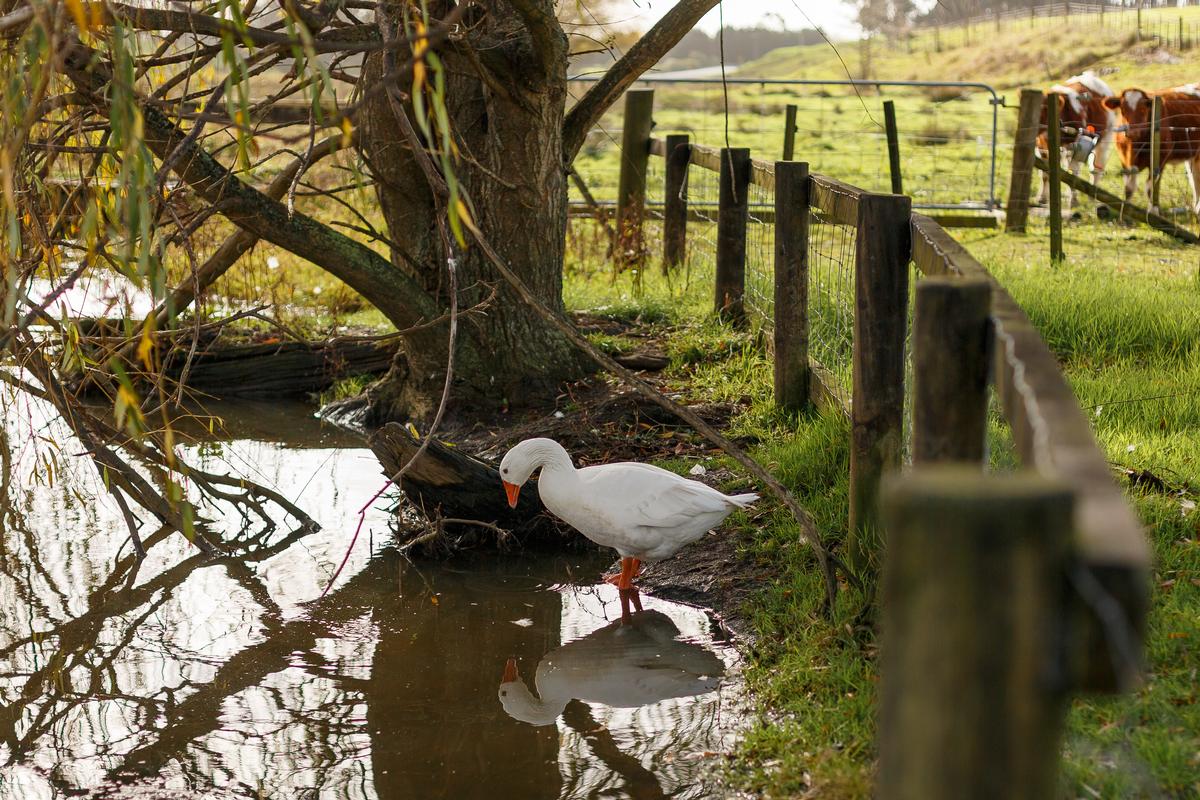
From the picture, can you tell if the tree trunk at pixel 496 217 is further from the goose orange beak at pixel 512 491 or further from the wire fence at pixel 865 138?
the wire fence at pixel 865 138

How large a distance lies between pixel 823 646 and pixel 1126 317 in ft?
13.0

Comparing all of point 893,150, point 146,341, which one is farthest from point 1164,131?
point 146,341

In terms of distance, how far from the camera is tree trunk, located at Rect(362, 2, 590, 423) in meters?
5.84

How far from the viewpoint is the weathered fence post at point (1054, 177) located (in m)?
10.1

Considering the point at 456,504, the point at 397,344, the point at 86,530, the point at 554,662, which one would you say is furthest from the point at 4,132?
the point at 397,344

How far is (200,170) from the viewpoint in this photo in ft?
15.6

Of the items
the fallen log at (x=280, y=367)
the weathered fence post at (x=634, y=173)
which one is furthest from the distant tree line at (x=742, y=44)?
the fallen log at (x=280, y=367)

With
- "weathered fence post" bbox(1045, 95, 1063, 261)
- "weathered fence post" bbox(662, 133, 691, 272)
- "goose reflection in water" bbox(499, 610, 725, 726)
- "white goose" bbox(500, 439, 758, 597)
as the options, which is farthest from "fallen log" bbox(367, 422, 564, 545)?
"weathered fence post" bbox(1045, 95, 1063, 261)

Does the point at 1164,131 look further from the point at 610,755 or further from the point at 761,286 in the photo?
the point at 610,755

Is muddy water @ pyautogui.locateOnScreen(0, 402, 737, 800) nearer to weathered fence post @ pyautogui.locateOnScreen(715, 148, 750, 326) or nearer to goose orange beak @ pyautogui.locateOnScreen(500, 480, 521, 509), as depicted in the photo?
goose orange beak @ pyautogui.locateOnScreen(500, 480, 521, 509)

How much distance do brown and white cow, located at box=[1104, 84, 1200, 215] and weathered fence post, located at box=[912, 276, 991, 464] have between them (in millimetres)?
11478

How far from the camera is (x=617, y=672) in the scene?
394 cm

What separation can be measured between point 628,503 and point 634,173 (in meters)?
5.81

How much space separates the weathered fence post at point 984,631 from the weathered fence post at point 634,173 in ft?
26.3
